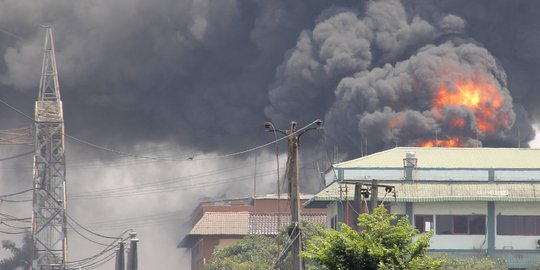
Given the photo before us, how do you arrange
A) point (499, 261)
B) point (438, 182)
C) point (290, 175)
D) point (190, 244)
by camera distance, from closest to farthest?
point (290, 175), point (499, 261), point (438, 182), point (190, 244)

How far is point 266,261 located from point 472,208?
1875 cm

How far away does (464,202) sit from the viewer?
132m

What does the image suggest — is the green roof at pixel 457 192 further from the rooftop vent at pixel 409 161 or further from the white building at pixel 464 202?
the rooftop vent at pixel 409 161

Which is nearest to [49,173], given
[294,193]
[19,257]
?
[19,257]

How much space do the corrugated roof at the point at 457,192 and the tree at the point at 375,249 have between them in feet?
244

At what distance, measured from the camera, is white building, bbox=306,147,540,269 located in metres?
131

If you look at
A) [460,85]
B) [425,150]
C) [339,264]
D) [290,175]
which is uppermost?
[460,85]

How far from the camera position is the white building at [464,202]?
13088cm

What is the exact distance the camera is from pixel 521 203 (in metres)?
132

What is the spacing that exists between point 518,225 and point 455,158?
9.50 meters

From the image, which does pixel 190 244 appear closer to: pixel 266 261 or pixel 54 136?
pixel 54 136

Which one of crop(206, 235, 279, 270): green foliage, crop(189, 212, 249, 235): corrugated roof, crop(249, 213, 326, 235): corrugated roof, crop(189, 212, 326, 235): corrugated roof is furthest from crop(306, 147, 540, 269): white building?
crop(189, 212, 249, 235): corrugated roof

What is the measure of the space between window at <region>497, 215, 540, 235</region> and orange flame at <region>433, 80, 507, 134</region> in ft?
116

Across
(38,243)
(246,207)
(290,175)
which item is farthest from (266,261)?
(290,175)
